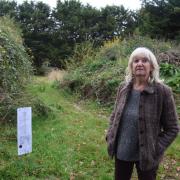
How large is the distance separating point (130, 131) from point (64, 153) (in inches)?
126

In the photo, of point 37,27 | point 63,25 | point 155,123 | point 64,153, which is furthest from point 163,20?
point 155,123

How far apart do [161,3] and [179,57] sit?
26.9ft

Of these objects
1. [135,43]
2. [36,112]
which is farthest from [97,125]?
[135,43]

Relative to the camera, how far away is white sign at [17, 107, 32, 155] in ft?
18.2

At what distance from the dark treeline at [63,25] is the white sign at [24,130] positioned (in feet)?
87.2

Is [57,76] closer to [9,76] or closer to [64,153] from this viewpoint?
[9,76]

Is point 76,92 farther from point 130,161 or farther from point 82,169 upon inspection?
point 130,161

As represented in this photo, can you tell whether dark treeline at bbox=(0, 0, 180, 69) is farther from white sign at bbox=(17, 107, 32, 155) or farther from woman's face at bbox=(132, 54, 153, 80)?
woman's face at bbox=(132, 54, 153, 80)

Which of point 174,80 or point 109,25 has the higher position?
point 109,25

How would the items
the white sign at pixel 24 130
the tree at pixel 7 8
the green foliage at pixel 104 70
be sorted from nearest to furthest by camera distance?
1. the white sign at pixel 24 130
2. the green foliage at pixel 104 70
3. the tree at pixel 7 8

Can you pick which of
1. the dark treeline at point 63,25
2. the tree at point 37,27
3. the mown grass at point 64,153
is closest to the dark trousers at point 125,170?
the mown grass at point 64,153

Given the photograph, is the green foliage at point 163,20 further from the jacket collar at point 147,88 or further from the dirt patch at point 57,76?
the jacket collar at point 147,88

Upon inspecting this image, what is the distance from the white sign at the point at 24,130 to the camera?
18.2 feet

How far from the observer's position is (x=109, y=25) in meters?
37.2
